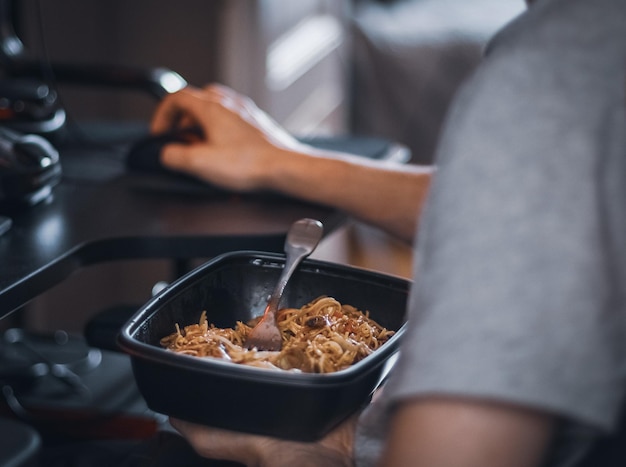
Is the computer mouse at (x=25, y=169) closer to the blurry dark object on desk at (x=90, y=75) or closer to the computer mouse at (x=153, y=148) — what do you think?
the computer mouse at (x=153, y=148)

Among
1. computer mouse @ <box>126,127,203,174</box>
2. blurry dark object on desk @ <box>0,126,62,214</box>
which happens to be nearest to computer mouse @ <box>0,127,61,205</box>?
blurry dark object on desk @ <box>0,126,62,214</box>

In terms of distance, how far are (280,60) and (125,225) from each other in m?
2.27

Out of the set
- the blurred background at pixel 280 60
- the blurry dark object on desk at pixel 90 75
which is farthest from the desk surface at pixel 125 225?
the blurred background at pixel 280 60

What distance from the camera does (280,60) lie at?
3176 millimetres

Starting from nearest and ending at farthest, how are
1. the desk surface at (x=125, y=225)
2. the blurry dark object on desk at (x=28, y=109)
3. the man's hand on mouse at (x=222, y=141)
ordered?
1. the desk surface at (x=125, y=225)
2. the man's hand on mouse at (x=222, y=141)
3. the blurry dark object on desk at (x=28, y=109)

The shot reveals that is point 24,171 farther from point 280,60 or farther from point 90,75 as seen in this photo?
point 280,60

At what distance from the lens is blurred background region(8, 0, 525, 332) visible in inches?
101

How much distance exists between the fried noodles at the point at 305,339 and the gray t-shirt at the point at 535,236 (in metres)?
0.16

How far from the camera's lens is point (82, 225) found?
970 millimetres

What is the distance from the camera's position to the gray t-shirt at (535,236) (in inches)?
19.6

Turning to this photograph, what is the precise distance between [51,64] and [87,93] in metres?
1.14

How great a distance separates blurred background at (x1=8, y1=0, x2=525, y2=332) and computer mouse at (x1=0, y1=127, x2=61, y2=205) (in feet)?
4.18

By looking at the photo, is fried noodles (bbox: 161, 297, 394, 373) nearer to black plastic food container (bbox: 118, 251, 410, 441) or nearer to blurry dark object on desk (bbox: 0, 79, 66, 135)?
black plastic food container (bbox: 118, 251, 410, 441)

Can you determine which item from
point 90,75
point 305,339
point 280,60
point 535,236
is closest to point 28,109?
point 90,75
